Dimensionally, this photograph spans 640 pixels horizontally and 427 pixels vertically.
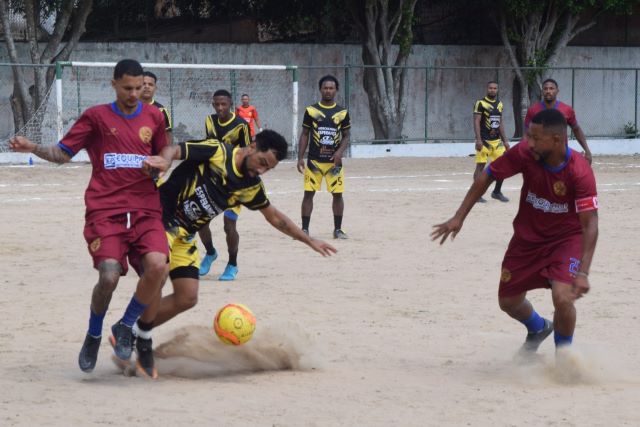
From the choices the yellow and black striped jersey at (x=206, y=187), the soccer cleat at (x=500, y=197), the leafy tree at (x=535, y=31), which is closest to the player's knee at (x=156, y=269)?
the yellow and black striped jersey at (x=206, y=187)

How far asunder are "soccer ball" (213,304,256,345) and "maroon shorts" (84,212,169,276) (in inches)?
22.3

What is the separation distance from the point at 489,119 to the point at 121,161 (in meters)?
12.5

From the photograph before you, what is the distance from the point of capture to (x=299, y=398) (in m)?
6.25

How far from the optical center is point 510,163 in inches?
270

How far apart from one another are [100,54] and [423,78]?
988 cm

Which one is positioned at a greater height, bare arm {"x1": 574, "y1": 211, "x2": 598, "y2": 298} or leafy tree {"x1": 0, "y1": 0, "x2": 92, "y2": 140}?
leafy tree {"x1": 0, "y1": 0, "x2": 92, "y2": 140}

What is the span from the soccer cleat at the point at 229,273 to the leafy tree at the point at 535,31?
23.2m

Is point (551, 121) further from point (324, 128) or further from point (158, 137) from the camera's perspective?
point (324, 128)

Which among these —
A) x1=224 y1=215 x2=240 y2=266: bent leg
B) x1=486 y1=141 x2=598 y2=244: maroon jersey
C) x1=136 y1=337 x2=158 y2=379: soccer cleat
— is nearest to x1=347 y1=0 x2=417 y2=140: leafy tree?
x1=224 y1=215 x2=240 y2=266: bent leg

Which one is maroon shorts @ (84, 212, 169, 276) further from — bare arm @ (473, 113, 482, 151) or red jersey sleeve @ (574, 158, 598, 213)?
bare arm @ (473, 113, 482, 151)

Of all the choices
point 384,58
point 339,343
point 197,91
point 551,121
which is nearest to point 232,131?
point 339,343

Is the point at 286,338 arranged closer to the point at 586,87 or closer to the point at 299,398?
the point at 299,398

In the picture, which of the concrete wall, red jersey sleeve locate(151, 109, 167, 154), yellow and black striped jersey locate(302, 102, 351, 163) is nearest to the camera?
red jersey sleeve locate(151, 109, 167, 154)

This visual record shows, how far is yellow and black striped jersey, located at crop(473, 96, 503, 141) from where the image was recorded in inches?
725
